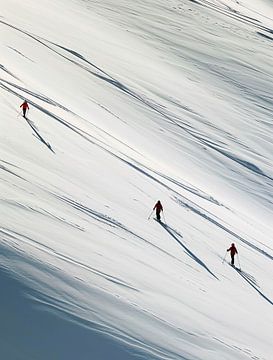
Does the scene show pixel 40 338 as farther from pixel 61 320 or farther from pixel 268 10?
pixel 268 10

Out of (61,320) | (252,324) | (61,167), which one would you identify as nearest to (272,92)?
(61,167)

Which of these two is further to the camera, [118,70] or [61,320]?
[118,70]

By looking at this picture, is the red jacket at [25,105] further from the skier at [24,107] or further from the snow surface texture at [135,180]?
the snow surface texture at [135,180]

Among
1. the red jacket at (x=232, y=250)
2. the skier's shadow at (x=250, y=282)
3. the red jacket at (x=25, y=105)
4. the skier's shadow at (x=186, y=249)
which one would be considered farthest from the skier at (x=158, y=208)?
the red jacket at (x=25, y=105)

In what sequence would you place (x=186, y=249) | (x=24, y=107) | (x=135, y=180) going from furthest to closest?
1. (x=24, y=107)
2. (x=135, y=180)
3. (x=186, y=249)

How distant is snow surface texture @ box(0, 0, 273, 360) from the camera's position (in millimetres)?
17906

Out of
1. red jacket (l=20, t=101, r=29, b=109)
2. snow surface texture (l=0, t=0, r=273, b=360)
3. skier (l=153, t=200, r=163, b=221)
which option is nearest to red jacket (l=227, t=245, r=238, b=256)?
snow surface texture (l=0, t=0, r=273, b=360)

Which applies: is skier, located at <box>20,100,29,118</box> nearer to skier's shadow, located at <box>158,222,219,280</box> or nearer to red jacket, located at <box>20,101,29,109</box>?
red jacket, located at <box>20,101,29,109</box>

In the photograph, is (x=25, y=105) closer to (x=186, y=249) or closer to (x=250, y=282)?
(x=186, y=249)

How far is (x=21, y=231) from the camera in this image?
1936 cm

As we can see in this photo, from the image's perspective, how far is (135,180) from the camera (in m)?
27.1

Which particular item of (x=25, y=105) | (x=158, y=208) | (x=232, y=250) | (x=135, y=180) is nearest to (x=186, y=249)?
(x=232, y=250)

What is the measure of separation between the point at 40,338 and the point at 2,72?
56.5 feet

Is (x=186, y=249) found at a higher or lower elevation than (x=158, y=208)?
lower
